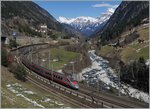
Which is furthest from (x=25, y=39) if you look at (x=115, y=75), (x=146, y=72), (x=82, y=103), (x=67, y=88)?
(x=82, y=103)

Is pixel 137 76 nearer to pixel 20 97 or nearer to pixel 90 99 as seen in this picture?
pixel 90 99

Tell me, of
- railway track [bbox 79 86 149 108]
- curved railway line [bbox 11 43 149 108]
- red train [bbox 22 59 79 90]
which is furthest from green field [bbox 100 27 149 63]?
curved railway line [bbox 11 43 149 108]

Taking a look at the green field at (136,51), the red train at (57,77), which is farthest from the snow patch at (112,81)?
the red train at (57,77)

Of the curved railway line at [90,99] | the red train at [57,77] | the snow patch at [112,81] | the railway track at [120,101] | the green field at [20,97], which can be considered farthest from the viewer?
the snow patch at [112,81]

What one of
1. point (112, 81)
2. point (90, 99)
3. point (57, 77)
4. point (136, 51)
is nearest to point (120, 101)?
point (90, 99)

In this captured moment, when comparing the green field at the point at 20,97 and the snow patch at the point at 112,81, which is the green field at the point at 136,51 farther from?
the green field at the point at 20,97

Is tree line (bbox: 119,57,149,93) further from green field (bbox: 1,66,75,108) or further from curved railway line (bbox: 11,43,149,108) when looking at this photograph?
green field (bbox: 1,66,75,108)

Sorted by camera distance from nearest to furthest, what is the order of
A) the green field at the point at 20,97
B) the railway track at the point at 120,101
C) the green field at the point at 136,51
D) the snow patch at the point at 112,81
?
1. the green field at the point at 20,97
2. the railway track at the point at 120,101
3. the snow patch at the point at 112,81
4. the green field at the point at 136,51

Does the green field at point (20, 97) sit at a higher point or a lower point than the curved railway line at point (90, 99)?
higher

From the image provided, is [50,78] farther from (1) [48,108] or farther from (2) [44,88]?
(1) [48,108]

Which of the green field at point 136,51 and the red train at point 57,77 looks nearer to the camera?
the red train at point 57,77
